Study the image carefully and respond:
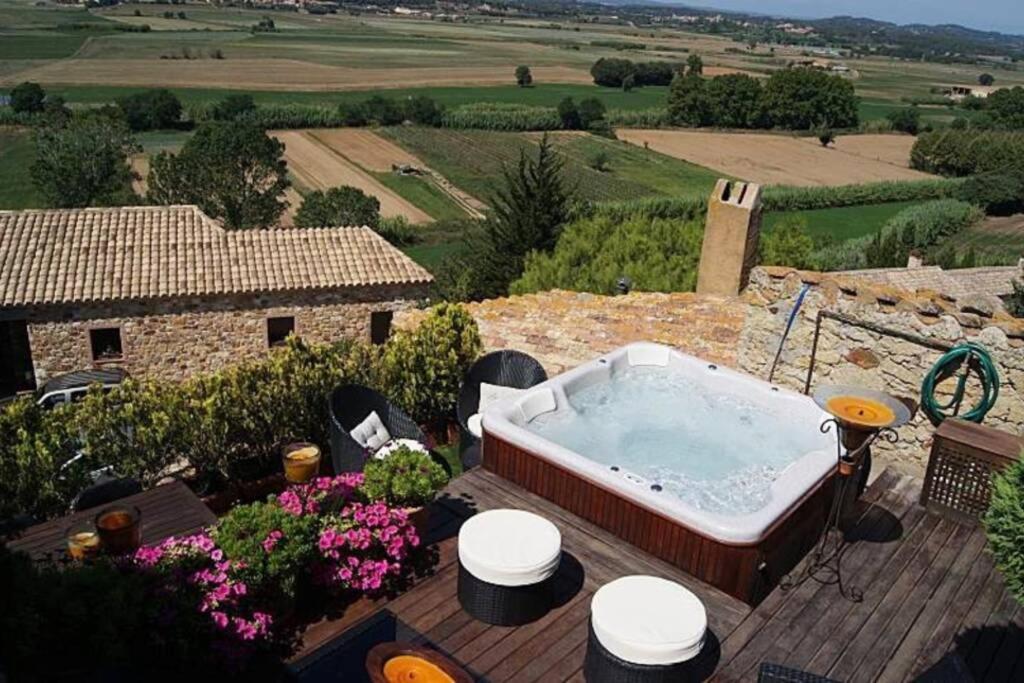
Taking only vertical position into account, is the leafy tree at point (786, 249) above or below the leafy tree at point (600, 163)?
above

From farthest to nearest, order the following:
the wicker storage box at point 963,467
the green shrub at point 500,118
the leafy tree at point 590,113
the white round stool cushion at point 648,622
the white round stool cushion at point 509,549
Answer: the leafy tree at point 590,113, the green shrub at point 500,118, the wicker storage box at point 963,467, the white round stool cushion at point 509,549, the white round stool cushion at point 648,622

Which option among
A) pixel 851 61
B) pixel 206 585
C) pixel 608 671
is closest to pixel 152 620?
pixel 206 585

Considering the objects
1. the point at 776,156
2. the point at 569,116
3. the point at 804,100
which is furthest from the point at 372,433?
the point at 804,100

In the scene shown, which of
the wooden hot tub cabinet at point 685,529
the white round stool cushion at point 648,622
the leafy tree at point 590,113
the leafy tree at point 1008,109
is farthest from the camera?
the leafy tree at point 1008,109

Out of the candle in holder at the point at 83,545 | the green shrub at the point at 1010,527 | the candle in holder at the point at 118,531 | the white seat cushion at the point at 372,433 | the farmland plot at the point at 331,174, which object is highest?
the green shrub at the point at 1010,527

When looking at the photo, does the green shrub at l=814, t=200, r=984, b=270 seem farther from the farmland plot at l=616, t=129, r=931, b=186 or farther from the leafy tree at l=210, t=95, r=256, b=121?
the leafy tree at l=210, t=95, r=256, b=121

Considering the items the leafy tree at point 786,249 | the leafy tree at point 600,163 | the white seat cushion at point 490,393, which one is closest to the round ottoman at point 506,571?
the white seat cushion at point 490,393

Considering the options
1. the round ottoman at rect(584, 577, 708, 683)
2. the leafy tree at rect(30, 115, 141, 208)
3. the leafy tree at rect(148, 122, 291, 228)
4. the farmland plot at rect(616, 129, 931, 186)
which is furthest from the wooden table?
the farmland plot at rect(616, 129, 931, 186)

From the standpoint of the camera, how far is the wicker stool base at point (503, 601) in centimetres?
514

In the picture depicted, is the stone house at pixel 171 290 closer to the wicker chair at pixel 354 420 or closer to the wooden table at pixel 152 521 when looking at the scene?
the wicker chair at pixel 354 420

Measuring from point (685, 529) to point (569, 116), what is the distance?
63904mm

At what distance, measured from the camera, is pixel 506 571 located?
16.6 feet

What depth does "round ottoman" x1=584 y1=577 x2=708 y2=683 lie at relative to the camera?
4520 mm

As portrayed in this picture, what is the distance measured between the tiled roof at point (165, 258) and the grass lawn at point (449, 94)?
50.1 metres
